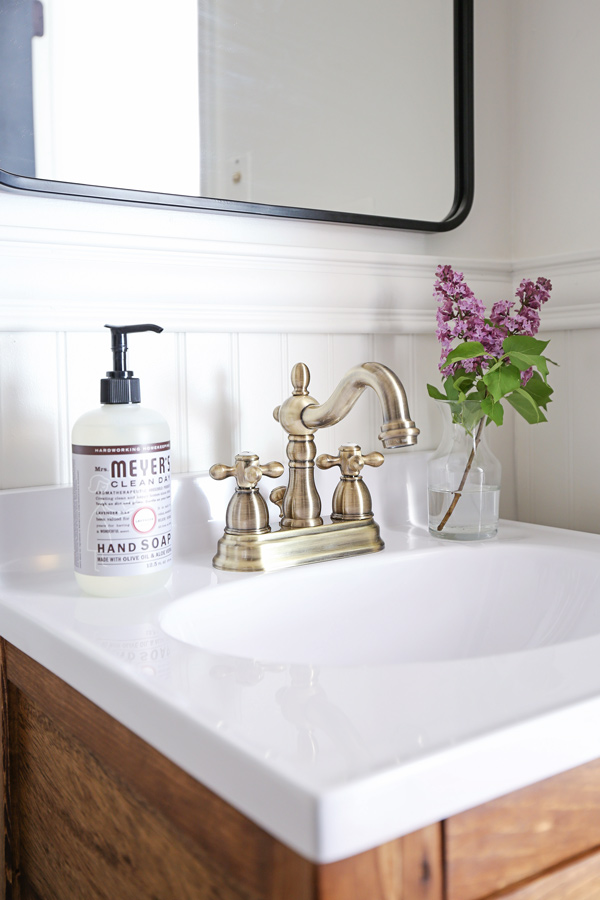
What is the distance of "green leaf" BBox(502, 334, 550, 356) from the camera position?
836 millimetres

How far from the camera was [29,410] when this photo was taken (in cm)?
75

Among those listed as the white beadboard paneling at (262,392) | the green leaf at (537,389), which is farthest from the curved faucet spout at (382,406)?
the green leaf at (537,389)

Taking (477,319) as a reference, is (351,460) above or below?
below

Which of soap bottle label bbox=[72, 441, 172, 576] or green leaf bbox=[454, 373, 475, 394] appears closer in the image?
soap bottle label bbox=[72, 441, 172, 576]

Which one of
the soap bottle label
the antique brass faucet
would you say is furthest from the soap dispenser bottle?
the antique brass faucet

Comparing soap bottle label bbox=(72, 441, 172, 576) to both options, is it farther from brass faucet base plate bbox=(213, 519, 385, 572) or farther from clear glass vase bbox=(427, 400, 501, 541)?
clear glass vase bbox=(427, 400, 501, 541)

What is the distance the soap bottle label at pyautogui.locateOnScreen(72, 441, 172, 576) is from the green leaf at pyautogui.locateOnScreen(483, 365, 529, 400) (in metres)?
0.36

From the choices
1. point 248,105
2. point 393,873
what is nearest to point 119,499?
point 393,873

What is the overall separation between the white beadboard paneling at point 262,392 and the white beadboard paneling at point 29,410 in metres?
0.20

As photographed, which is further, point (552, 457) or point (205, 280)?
point (552, 457)

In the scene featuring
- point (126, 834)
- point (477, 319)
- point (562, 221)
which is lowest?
point (126, 834)

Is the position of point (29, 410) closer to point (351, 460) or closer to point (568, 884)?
point (351, 460)

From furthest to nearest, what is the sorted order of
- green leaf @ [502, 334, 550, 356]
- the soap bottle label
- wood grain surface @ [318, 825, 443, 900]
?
green leaf @ [502, 334, 550, 356] < the soap bottle label < wood grain surface @ [318, 825, 443, 900]

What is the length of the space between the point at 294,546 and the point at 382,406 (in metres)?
0.16
